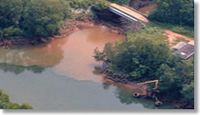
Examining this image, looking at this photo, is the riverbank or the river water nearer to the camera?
the river water

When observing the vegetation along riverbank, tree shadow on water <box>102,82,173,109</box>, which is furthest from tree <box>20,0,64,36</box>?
tree shadow on water <box>102,82,173,109</box>

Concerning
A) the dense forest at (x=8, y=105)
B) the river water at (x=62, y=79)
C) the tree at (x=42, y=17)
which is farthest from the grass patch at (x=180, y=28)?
the dense forest at (x=8, y=105)

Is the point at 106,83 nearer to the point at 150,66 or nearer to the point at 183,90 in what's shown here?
the point at 150,66

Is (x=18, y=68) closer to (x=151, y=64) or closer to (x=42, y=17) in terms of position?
(x=42, y=17)

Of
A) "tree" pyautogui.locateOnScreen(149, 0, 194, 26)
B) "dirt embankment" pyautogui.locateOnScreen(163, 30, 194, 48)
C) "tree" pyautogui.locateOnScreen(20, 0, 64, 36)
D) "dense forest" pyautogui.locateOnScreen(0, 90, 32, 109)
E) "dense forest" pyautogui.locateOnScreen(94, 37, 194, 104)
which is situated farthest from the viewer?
"tree" pyautogui.locateOnScreen(149, 0, 194, 26)

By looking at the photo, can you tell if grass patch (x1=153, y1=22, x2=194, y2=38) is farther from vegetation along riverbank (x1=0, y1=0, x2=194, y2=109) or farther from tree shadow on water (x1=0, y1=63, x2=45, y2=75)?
tree shadow on water (x1=0, y1=63, x2=45, y2=75)

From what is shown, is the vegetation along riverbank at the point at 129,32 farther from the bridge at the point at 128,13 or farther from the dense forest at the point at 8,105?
the dense forest at the point at 8,105

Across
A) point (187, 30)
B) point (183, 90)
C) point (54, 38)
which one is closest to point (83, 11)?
point (54, 38)
